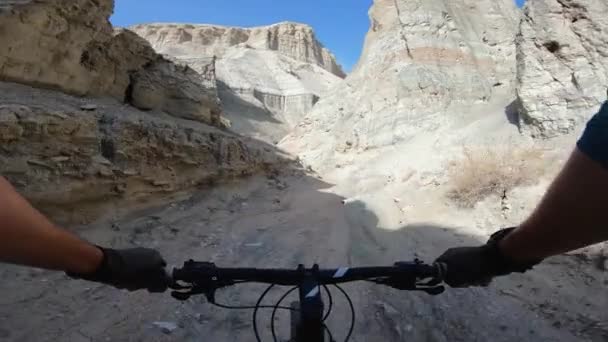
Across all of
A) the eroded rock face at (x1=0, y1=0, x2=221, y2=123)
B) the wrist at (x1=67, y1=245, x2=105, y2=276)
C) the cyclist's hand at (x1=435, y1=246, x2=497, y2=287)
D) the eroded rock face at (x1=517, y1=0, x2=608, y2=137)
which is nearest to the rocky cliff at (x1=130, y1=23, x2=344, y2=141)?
the eroded rock face at (x1=0, y1=0, x2=221, y2=123)

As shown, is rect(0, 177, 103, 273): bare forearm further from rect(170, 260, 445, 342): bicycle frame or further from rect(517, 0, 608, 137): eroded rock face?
rect(517, 0, 608, 137): eroded rock face

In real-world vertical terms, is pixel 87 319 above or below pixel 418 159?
below

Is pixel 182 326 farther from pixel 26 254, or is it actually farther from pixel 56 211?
pixel 56 211

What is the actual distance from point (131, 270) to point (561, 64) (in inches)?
296

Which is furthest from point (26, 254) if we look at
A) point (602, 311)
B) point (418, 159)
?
point (418, 159)

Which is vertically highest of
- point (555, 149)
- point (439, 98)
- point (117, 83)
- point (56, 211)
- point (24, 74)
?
point (439, 98)

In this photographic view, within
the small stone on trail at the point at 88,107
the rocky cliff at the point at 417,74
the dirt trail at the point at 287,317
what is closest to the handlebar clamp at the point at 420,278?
the dirt trail at the point at 287,317

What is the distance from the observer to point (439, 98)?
38.5ft

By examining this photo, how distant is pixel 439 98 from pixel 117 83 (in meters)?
9.26

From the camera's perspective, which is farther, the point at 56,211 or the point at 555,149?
the point at 555,149

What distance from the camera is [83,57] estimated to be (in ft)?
19.7

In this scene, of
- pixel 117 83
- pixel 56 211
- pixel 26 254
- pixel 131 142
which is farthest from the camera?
pixel 117 83

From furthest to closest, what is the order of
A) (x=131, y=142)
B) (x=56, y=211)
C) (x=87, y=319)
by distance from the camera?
(x=131, y=142)
(x=56, y=211)
(x=87, y=319)

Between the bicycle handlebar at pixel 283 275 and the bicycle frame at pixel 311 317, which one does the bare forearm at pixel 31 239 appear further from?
the bicycle frame at pixel 311 317
